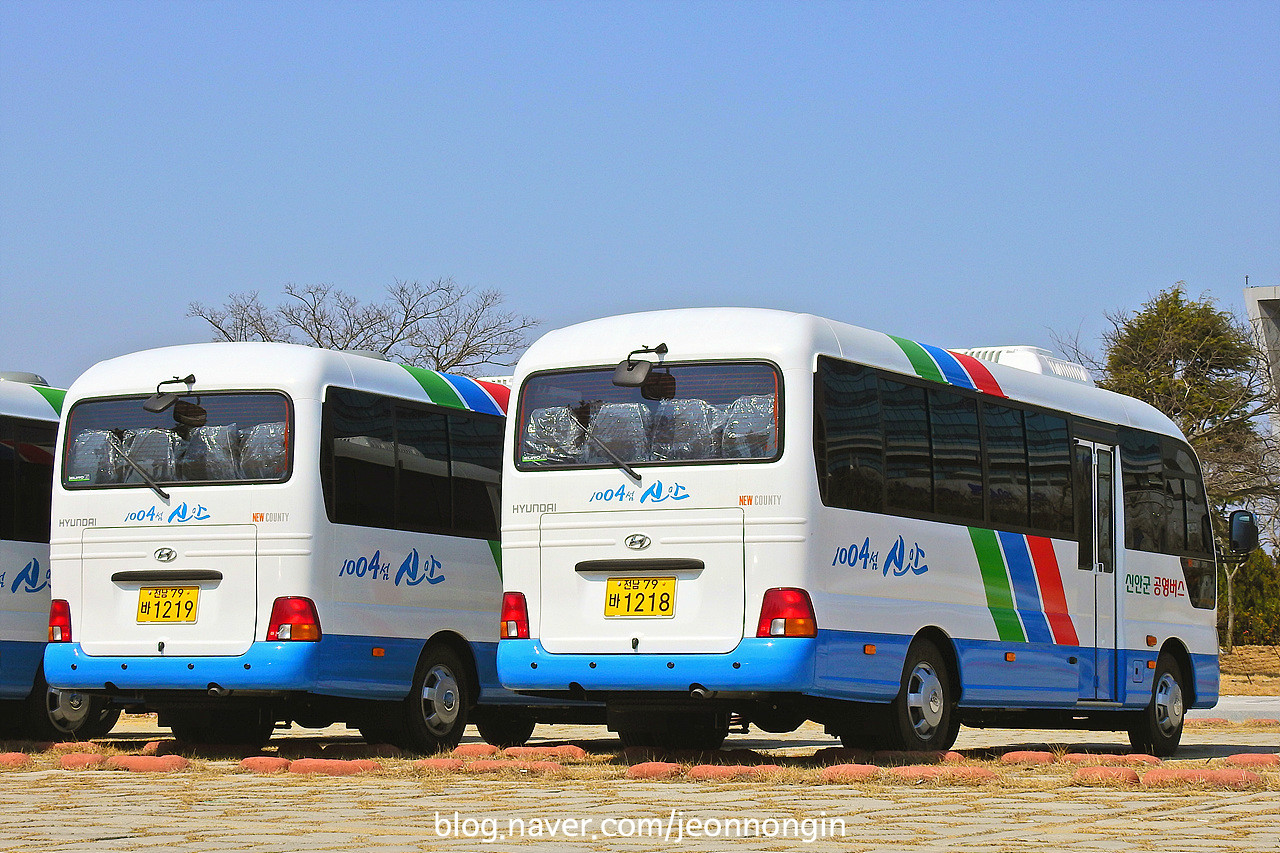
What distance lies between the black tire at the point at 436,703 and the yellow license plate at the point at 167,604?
1974mm

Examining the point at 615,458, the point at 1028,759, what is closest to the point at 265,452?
the point at 615,458

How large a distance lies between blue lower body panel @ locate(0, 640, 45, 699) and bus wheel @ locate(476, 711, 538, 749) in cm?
380

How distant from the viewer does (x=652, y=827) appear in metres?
8.85

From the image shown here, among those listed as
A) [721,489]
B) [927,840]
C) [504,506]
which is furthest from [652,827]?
[504,506]

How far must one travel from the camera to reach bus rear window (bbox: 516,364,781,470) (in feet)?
40.8

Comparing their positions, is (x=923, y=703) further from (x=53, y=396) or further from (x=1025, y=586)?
(x=53, y=396)

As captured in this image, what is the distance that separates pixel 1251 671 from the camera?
115 ft

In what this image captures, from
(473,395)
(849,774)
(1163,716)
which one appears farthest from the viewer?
(1163,716)

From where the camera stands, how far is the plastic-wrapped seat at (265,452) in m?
13.9

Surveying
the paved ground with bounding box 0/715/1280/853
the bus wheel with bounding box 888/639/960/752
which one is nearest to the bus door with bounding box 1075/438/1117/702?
the bus wheel with bounding box 888/639/960/752

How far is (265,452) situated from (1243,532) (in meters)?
8.75

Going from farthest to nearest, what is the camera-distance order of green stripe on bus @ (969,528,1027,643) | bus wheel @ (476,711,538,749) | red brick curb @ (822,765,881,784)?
1. bus wheel @ (476,711,538,749)
2. green stripe on bus @ (969,528,1027,643)
3. red brick curb @ (822,765,881,784)

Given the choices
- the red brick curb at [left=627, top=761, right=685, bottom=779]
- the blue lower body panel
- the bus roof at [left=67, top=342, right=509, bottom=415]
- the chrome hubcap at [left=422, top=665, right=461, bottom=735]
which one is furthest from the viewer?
the blue lower body panel

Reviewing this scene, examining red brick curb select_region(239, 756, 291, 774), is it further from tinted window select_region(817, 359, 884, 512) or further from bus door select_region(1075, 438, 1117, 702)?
bus door select_region(1075, 438, 1117, 702)
